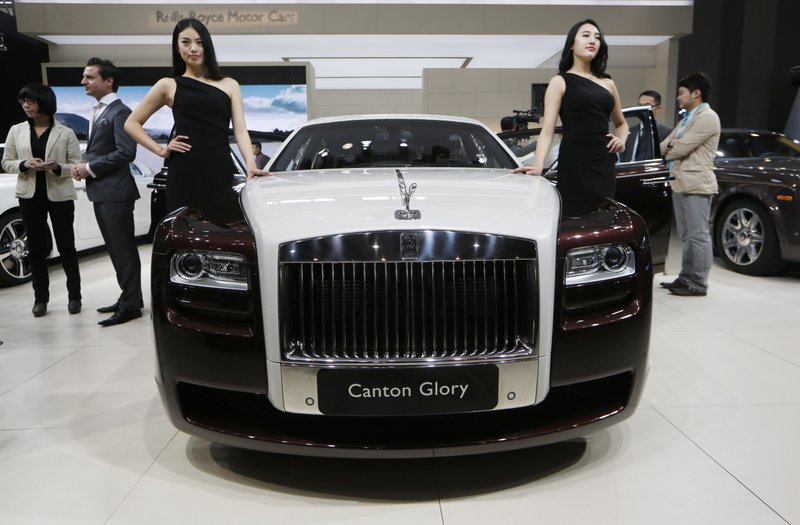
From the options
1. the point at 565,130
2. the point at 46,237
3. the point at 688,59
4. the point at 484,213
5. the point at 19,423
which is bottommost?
the point at 19,423

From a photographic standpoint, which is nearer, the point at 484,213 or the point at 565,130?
the point at 484,213

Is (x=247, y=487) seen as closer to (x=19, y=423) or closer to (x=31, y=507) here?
→ (x=31, y=507)

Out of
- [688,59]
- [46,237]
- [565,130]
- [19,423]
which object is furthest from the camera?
[688,59]

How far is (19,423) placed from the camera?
93.2 inches

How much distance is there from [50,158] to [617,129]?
11.1ft

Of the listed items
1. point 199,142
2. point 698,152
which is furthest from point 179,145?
point 698,152

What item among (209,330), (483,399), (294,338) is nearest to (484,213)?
(483,399)

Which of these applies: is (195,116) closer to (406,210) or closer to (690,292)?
(406,210)

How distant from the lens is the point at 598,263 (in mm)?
1757

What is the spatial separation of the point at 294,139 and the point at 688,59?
9214mm

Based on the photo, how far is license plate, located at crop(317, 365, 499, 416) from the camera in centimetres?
160

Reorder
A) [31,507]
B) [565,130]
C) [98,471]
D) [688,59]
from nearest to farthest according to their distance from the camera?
[31,507] → [98,471] → [565,130] → [688,59]

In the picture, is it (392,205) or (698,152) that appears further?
(698,152)

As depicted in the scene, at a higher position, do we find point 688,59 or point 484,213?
point 688,59
